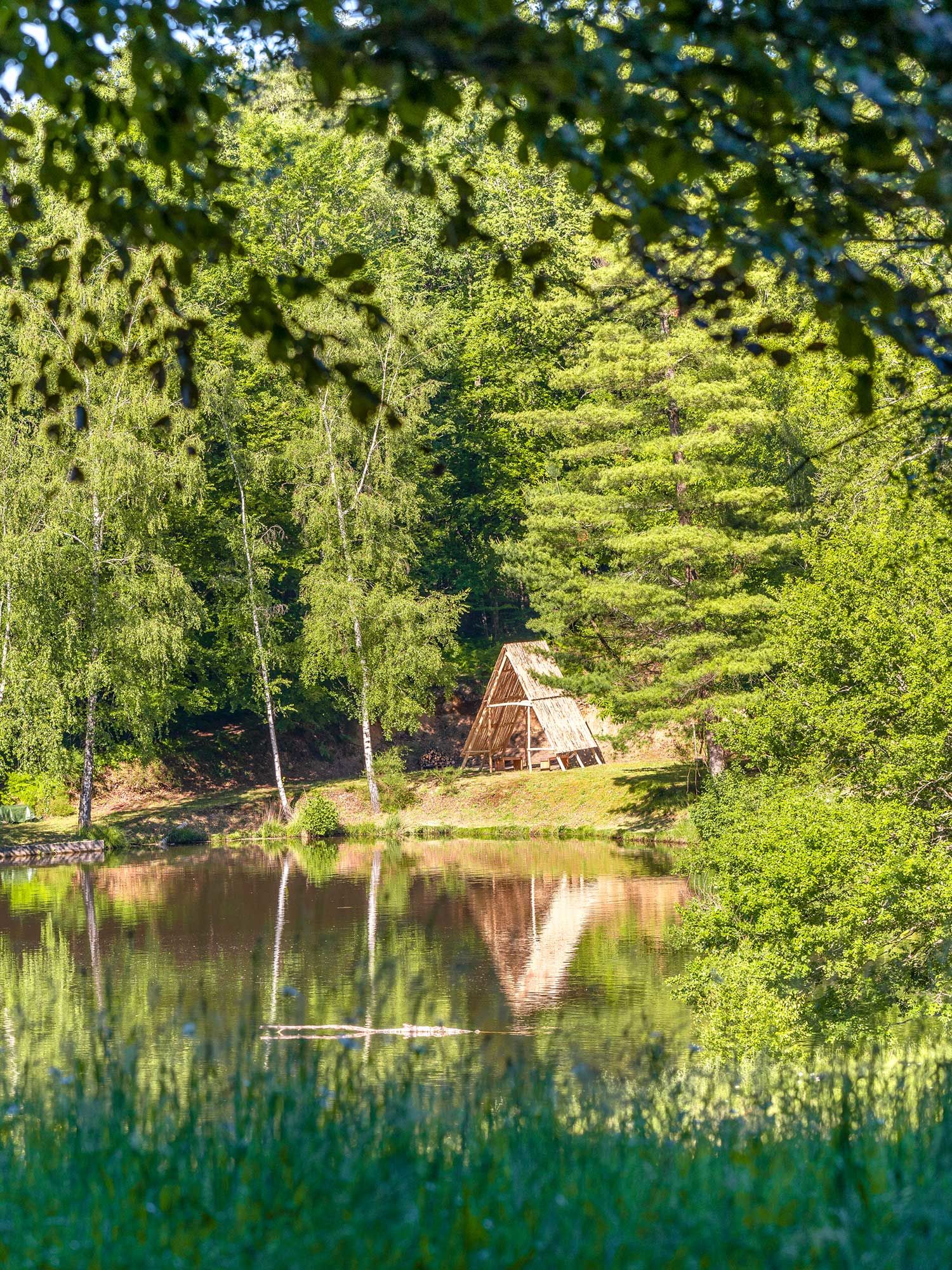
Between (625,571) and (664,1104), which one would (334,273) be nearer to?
(664,1104)

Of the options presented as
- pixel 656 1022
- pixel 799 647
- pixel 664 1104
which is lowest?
pixel 656 1022

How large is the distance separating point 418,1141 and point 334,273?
2.72 meters

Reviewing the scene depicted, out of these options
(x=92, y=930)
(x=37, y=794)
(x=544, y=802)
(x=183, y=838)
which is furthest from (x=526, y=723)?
(x=92, y=930)

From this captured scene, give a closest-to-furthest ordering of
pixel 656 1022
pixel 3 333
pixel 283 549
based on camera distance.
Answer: pixel 656 1022 → pixel 3 333 → pixel 283 549

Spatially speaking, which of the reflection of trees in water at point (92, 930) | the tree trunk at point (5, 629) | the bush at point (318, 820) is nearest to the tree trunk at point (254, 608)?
the bush at point (318, 820)

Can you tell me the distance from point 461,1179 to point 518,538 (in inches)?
1683

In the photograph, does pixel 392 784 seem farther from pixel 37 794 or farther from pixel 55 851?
pixel 37 794

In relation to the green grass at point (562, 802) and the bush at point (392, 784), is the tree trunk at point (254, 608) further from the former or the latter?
the green grass at point (562, 802)

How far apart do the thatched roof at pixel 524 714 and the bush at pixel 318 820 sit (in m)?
4.84

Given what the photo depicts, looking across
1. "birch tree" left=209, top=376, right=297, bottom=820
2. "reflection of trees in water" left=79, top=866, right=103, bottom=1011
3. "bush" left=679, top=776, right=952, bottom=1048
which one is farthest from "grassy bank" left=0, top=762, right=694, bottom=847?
"bush" left=679, top=776, right=952, bottom=1048

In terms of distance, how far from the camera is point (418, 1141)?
14.7 ft

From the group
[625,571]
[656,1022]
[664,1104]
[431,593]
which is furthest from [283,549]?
[664,1104]

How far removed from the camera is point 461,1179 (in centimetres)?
387

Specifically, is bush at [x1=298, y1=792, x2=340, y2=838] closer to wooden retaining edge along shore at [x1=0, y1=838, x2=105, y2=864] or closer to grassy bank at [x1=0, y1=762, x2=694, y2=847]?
grassy bank at [x1=0, y1=762, x2=694, y2=847]
